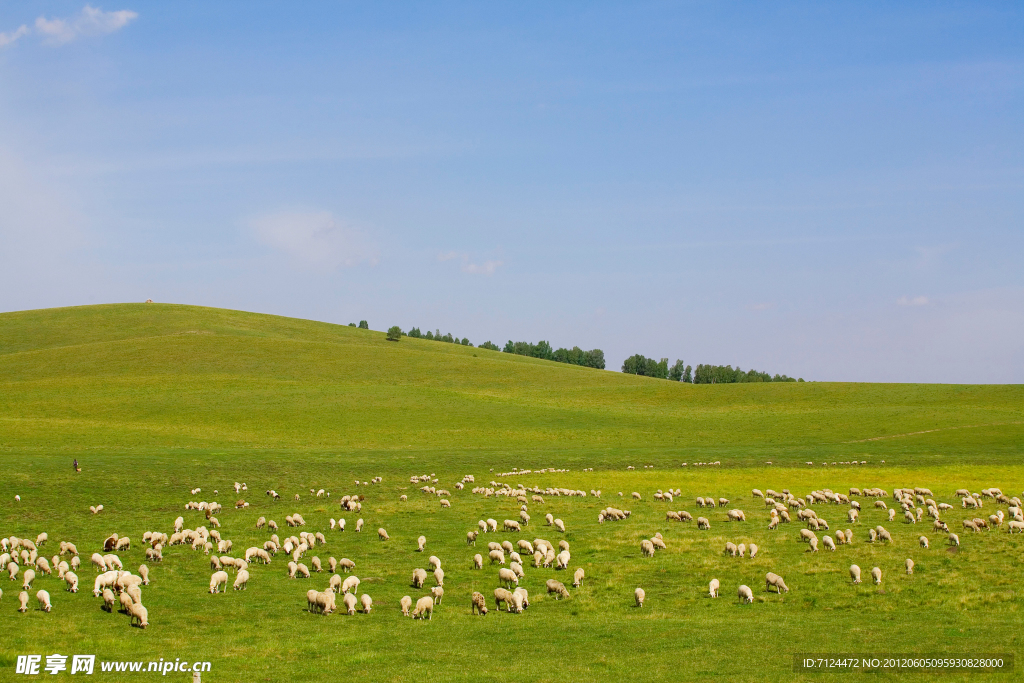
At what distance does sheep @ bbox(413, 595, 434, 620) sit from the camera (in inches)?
680

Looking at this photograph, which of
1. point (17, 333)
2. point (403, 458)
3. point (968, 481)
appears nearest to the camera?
point (968, 481)

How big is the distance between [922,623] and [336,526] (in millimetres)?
18368

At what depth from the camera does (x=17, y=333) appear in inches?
4840

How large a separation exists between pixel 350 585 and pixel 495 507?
12.8 meters

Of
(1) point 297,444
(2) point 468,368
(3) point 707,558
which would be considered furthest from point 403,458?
(2) point 468,368

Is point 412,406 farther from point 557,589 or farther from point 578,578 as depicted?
point 557,589

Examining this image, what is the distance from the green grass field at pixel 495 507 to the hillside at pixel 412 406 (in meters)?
0.52

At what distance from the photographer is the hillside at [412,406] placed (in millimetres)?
57438

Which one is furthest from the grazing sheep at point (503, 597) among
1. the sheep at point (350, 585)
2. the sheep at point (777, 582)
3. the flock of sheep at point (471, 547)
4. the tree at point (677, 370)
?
the tree at point (677, 370)

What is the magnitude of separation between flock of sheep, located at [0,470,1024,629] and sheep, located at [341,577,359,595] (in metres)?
0.03

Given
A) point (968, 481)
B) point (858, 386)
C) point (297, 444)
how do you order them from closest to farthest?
point (968, 481)
point (297, 444)
point (858, 386)

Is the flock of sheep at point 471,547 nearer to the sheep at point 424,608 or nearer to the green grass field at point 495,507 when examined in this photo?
the sheep at point 424,608

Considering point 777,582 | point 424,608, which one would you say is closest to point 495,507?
point 424,608

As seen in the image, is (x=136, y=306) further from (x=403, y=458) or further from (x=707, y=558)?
(x=707, y=558)
